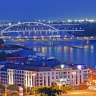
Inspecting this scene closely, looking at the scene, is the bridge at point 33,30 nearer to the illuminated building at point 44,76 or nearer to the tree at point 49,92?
the illuminated building at point 44,76

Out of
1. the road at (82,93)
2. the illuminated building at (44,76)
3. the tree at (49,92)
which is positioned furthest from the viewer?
the illuminated building at (44,76)

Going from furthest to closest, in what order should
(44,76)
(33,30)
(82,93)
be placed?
(33,30)
(44,76)
(82,93)

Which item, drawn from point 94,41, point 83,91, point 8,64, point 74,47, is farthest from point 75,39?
point 83,91

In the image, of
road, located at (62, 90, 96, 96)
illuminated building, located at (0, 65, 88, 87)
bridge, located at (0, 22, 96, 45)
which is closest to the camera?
road, located at (62, 90, 96, 96)

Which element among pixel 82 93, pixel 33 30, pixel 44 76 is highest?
pixel 33 30

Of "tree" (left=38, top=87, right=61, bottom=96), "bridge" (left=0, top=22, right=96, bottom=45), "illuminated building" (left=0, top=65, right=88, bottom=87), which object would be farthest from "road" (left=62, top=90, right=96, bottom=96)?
"bridge" (left=0, top=22, right=96, bottom=45)

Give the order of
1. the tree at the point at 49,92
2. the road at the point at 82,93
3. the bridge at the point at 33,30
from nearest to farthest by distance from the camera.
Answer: the tree at the point at 49,92 < the road at the point at 82,93 < the bridge at the point at 33,30

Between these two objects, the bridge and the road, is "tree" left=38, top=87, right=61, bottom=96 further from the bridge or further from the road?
the bridge

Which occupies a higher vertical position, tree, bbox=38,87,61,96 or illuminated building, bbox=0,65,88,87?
illuminated building, bbox=0,65,88,87

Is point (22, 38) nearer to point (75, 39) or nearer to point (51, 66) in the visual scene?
point (75, 39)

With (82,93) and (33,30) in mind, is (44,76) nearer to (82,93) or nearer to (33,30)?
(82,93)

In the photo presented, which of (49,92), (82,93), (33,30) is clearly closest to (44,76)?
(82,93)

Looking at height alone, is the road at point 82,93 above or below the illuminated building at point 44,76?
below

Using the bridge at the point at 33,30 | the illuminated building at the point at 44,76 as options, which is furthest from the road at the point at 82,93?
the bridge at the point at 33,30
